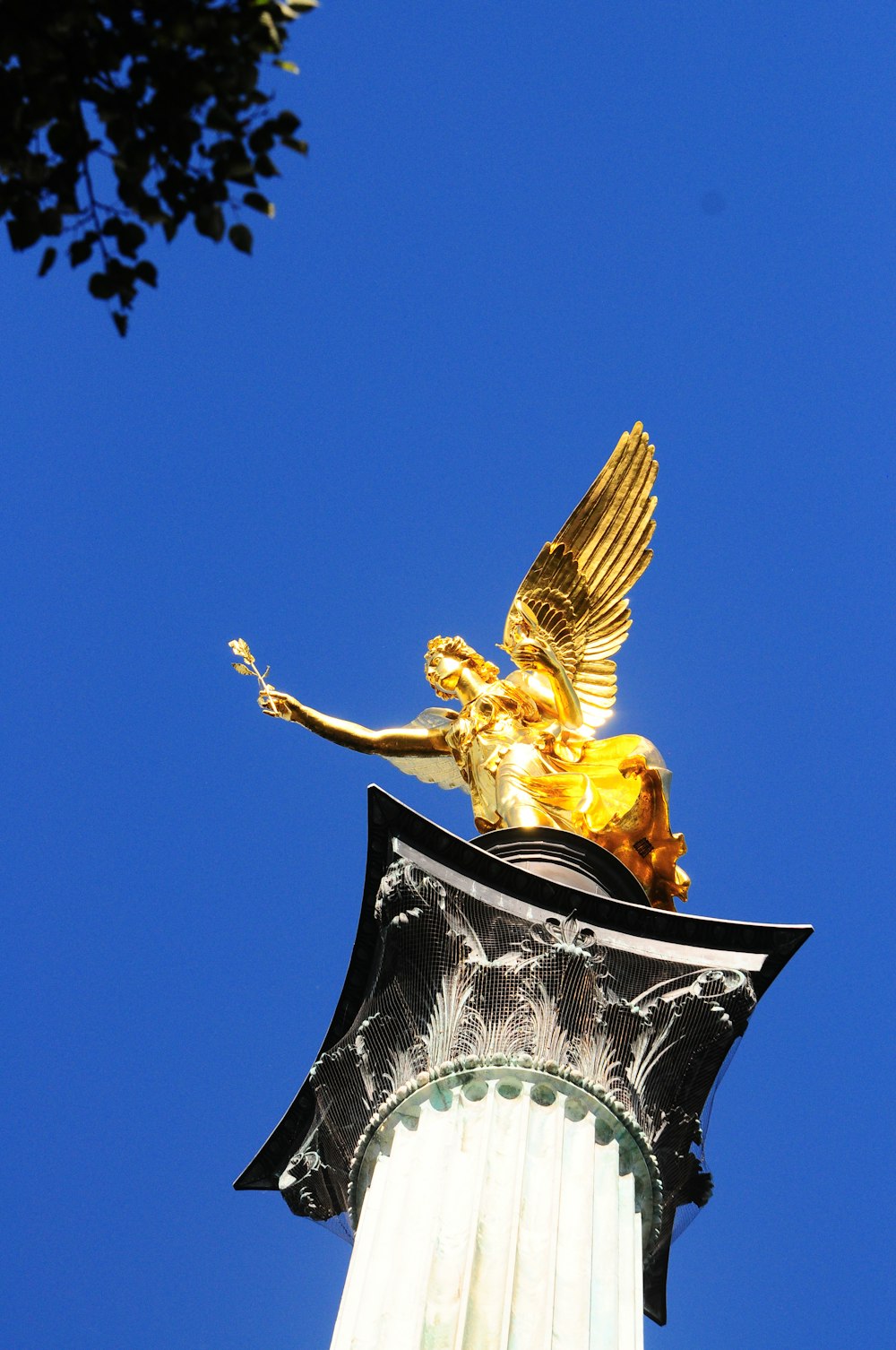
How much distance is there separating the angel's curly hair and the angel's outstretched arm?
2.43 feet

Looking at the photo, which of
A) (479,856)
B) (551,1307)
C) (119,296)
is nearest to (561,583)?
(479,856)

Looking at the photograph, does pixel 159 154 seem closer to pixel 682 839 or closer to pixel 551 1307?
pixel 551 1307

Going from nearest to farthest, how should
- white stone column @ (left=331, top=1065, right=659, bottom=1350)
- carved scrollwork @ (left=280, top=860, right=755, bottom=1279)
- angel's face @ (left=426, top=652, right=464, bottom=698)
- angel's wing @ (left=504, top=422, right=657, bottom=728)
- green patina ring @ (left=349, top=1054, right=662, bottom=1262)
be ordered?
1. white stone column @ (left=331, top=1065, right=659, bottom=1350)
2. green patina ring @ (left=349, top=1054, right=662, bottom=1262)
3. carved scrollwork @ (left=280, top=860, right=755, bottom=1279)
4. angel's face @ (left=426, top=652, right=464, bottom=698)
5. angel's wing @ (left=504, top=422, right=657, bottom=728)

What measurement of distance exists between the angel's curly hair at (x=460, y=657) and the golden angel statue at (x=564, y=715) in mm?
21

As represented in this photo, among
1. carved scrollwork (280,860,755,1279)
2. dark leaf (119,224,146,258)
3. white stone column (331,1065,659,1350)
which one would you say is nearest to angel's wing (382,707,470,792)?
carved scrollwork (280,860,755,1279)

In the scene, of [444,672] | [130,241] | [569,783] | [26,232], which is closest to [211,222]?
[130,241]

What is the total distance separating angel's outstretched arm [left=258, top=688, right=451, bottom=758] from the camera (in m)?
28.0

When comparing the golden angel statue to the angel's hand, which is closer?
the golden angel statue

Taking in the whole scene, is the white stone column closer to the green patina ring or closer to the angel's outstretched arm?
the green patina ring

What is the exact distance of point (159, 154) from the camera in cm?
894

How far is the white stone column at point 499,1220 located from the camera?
54.4 feet

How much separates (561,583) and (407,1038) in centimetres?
1047

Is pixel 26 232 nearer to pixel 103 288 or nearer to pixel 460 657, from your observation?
pixel 103 288

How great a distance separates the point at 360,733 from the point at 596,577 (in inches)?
175
